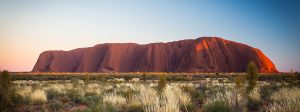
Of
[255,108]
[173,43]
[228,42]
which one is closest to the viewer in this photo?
[255,108]

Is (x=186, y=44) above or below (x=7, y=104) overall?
above

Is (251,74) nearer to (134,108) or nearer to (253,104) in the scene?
(253,104)

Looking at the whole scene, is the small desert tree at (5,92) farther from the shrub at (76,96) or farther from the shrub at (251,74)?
the shrub at (251,74)

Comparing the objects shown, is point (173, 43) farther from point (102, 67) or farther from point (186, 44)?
point (102, 67)

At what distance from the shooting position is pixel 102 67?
89.4m

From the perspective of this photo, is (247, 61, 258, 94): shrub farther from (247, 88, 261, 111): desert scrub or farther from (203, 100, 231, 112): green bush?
(203, 100, 231, 112): green bush

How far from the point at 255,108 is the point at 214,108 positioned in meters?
2.07

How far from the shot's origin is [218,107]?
6273 mm

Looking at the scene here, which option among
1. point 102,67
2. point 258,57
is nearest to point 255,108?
point 258,57

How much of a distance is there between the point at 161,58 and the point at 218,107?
81831 mm

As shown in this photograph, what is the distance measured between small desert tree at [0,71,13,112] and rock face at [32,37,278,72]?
71.8m

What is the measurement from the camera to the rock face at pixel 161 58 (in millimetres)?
79250

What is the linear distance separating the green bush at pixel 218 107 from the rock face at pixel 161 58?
71523 millimetres

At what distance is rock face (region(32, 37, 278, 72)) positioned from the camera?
79.2m
